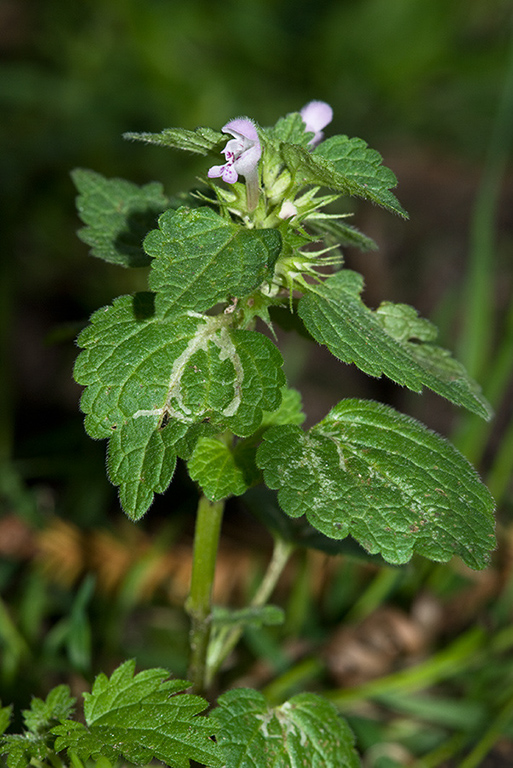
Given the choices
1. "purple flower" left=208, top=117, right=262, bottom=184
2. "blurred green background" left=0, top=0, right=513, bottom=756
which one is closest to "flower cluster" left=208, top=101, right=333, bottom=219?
"purple flower" left=208, top=117, right=262, bottom=184

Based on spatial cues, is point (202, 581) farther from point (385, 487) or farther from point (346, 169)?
point (346, 169)

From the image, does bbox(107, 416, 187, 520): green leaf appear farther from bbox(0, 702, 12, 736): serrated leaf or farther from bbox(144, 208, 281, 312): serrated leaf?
bbox(0, 702, 12, 736): serrated leaf

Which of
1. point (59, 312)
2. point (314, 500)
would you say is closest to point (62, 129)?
point (59, 312)

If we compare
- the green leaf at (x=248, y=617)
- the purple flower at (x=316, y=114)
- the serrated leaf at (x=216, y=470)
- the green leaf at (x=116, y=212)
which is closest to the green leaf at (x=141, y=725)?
the green leaf at (x=248, y=617)

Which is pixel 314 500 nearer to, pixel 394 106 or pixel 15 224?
pixel 15 224

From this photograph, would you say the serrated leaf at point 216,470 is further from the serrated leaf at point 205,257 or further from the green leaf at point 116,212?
the green leaf at point 116,212
